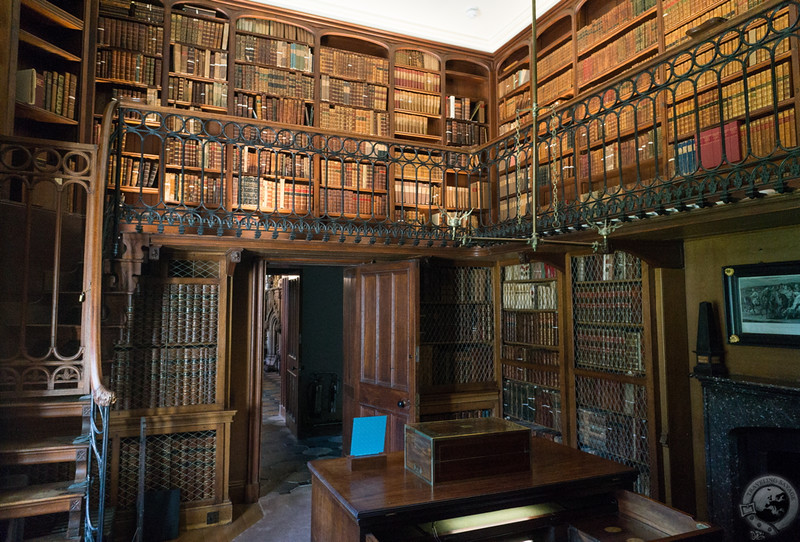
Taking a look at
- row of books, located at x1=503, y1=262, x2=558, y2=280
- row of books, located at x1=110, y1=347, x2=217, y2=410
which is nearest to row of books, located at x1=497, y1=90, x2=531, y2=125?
row of books, located at x1=503, y1=262, x2=558, y2=280

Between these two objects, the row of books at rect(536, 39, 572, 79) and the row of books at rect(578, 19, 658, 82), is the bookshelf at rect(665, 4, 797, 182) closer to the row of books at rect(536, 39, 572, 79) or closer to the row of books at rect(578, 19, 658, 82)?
the row of books at rect(578, 19, 658, 82)

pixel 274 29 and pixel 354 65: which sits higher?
pixel 274 29

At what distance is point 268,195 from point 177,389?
194 cm

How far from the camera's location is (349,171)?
5.29 meters

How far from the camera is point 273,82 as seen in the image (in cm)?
518

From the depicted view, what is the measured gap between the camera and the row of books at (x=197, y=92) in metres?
4.79

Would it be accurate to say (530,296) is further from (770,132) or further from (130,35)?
(130,35)

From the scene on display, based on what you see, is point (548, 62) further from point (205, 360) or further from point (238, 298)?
point (205, 360)

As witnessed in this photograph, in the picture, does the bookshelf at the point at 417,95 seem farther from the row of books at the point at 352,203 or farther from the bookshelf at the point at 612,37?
the bookshelf at the point at 612,37

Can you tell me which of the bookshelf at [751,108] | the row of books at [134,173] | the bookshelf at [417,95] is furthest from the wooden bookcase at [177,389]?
the bookshelf at [751,108]

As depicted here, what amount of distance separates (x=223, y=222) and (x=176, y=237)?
36 centimetres

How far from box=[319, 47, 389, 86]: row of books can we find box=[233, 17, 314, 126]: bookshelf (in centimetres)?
16

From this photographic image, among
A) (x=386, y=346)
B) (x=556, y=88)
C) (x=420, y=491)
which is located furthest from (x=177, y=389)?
(x=556, y=88)

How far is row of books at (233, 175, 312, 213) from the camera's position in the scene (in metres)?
4.71
